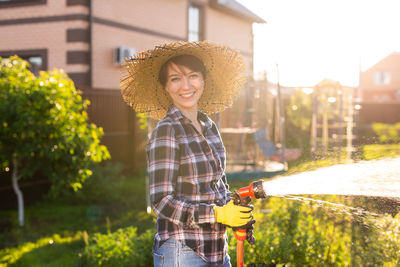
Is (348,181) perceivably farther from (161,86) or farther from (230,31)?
(230,31)

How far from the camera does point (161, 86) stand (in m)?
2.31

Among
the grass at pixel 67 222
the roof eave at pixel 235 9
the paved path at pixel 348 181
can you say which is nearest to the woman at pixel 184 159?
the paved path at pixel 348 181

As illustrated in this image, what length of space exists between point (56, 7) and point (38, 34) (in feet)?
2.94

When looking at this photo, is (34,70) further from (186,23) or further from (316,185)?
(316,185)

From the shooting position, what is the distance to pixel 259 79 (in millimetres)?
9234

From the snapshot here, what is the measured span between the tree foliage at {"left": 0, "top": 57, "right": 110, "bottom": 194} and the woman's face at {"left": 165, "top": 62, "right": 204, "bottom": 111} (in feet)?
11.0

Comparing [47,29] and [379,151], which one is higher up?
[47,29]

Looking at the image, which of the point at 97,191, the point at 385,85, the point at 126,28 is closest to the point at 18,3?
the point at 126,28

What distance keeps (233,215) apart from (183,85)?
2.29ft

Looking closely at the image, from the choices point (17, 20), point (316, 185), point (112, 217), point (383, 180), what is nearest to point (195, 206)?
point (316, 185)

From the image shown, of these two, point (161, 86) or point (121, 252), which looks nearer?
point (161, 86)

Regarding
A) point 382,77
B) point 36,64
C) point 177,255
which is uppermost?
point 382,77

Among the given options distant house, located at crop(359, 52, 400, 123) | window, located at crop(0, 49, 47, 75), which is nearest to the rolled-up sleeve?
window, located at crop(0, 49, 47, 75)

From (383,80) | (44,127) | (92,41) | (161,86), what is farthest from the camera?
(383,80)
